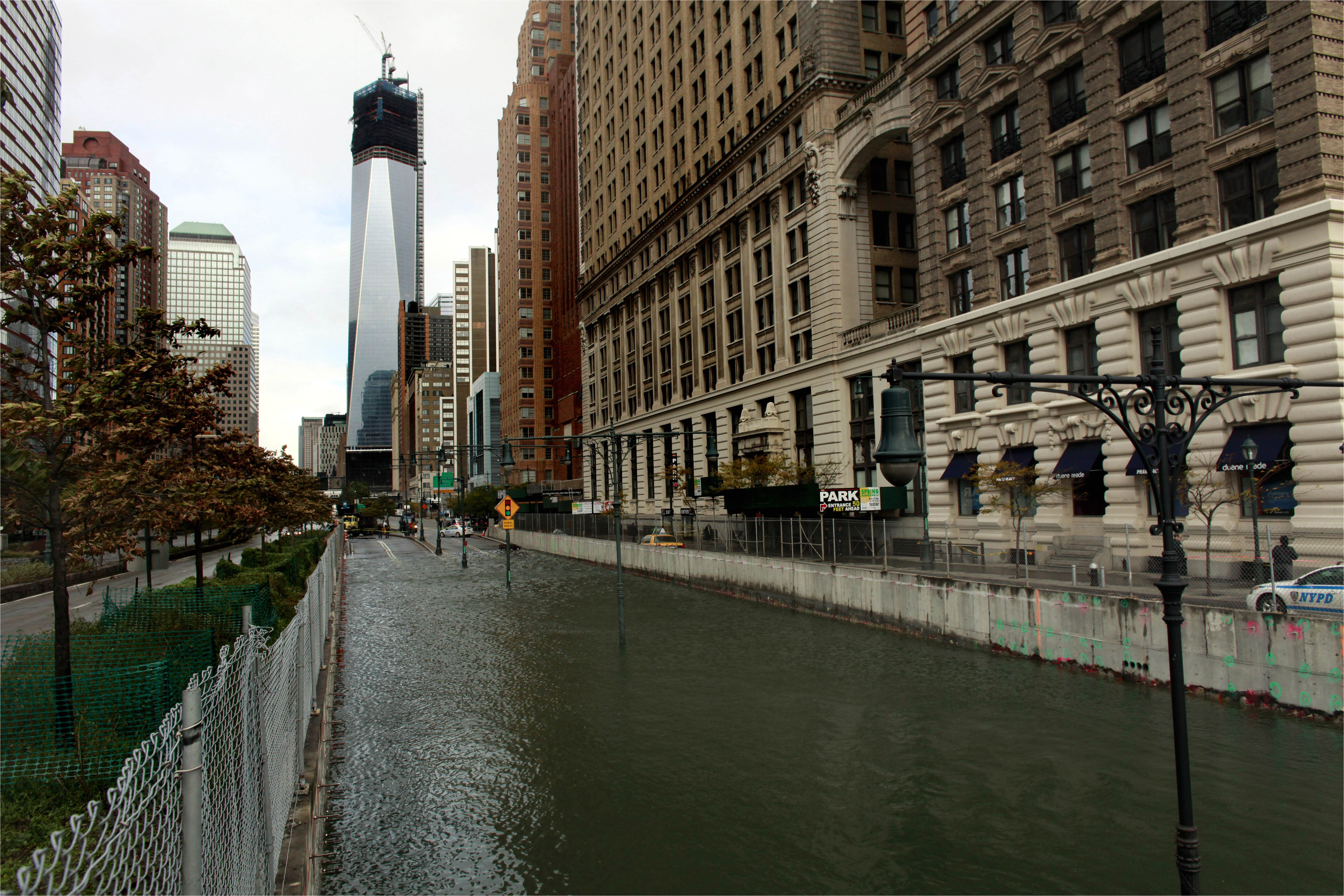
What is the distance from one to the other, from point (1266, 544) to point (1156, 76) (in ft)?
53.8

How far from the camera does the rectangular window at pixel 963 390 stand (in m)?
37.2

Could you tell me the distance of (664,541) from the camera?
48.7 meters

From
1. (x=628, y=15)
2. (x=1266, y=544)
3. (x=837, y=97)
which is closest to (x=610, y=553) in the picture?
(x=837, y=97)

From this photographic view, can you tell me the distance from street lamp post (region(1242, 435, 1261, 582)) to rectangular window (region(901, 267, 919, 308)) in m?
26.3

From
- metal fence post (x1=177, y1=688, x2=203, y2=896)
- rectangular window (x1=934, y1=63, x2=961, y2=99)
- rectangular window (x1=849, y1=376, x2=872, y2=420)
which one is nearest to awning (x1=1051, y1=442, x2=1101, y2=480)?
rectangular window (x1=849, y1=376, x2=872, y2=420)

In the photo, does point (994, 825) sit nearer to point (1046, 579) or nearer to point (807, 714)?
point (807, 714)

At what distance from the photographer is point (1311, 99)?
2322 centimetres

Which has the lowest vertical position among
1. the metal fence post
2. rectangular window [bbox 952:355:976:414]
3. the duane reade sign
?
the metal fence post

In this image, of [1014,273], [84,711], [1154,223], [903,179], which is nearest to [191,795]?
[84,711]

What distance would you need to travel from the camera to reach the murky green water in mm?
10219

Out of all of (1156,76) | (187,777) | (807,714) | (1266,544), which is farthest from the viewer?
(1156,76)

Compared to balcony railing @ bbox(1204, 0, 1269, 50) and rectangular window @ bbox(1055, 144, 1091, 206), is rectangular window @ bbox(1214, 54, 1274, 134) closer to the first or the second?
balcony railing @ bbox(1204, 0, 1269, 50)

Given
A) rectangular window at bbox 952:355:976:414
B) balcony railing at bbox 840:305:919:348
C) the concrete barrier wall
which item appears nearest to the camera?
the concrete barrier wall

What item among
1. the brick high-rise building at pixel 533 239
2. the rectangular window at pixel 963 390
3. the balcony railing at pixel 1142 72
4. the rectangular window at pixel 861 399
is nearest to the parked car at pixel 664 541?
the rectangular window at pixel 861 399
